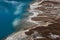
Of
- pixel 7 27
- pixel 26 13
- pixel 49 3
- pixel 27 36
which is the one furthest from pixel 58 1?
pixel 27 36

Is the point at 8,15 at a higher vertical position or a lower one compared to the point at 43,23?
higher

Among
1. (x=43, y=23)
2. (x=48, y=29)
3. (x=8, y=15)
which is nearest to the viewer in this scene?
(x=48, y=29)

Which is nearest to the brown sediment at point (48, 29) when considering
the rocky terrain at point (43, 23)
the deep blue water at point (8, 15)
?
the rocky terrain at point (43, 23)

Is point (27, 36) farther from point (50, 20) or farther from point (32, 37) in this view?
point (50, 20)

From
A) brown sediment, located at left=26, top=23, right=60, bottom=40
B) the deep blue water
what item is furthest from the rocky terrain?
the deep blue water

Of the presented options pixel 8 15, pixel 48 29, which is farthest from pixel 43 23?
pixel 8 15

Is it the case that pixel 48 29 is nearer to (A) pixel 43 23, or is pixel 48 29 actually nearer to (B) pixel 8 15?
(A) pixel 43 23

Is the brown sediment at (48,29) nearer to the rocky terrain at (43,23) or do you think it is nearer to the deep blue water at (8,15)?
the rocky terrain at (43,23)
